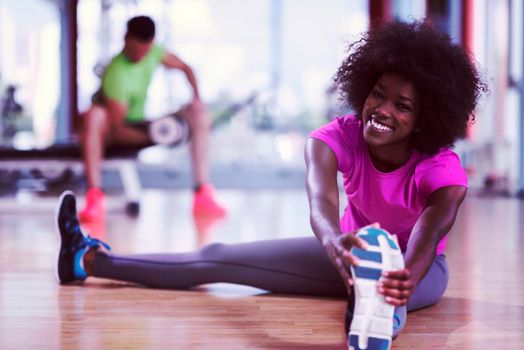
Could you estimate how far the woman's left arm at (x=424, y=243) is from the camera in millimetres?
946

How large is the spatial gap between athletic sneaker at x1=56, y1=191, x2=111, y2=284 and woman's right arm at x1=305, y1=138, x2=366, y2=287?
664 millimetres

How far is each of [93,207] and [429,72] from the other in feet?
7.71

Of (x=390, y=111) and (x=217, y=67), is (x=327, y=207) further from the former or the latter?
(x=217, y=67)

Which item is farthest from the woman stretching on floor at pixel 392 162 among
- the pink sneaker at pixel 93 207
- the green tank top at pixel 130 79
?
the green tank top at pixel 130 79

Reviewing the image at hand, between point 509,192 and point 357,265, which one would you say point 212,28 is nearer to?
point 509,192

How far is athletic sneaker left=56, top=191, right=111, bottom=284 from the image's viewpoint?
166cm

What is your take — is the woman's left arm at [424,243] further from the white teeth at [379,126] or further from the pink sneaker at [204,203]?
the pink sneaker at [204,203]

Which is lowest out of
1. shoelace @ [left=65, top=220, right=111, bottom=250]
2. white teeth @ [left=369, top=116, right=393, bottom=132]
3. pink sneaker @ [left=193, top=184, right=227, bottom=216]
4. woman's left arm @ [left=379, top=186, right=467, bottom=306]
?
pink sneaker @ [left=193, top=184, right=227, bottom=216]

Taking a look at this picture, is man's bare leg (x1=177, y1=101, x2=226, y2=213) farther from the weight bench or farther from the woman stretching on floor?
the woman stretching on floor

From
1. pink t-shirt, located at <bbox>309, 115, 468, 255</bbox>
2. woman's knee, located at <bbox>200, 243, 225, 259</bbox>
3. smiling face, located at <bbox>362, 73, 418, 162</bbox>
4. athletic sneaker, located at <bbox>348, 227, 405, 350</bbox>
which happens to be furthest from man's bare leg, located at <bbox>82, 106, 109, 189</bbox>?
athletic sneaker, located at <bbox>348, 227, 405, 350</bbox>

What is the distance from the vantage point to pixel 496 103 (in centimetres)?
548

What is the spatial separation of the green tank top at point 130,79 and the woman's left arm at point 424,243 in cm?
258

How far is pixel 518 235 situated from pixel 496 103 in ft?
9.44

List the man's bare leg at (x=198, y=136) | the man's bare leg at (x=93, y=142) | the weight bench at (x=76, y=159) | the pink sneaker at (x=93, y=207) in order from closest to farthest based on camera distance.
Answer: the pink sneaker at (x=93, y=207) → the man's bare leg at (x=93, y=142) → the man's bare leg at (x=198, y=136) → the weight bench at (x=76, y=159)
